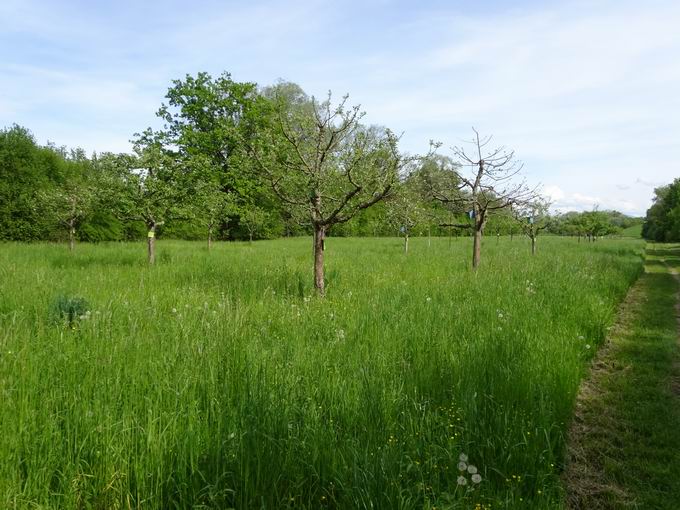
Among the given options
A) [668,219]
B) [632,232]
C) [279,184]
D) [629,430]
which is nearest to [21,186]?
[279,184]

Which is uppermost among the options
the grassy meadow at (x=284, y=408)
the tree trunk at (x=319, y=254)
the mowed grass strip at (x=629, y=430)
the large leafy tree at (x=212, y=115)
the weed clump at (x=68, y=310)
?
the large leafy tree at (x=212, y=115)

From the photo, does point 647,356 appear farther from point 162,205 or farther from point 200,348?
point 162,205

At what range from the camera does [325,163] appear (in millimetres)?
8172

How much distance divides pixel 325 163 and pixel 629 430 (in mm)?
6266

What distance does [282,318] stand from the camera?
5.92 m

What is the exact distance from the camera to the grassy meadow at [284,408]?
249 centimetres

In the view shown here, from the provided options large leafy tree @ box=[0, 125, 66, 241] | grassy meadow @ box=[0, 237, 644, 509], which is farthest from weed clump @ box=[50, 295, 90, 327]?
large leafy tree @ box=[0, 125, 66, 241]

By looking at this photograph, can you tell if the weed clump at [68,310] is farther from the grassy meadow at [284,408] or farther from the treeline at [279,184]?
the treeline at [279,184]

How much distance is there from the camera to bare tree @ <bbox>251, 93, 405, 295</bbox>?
748 cm

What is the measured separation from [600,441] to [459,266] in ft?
34.4

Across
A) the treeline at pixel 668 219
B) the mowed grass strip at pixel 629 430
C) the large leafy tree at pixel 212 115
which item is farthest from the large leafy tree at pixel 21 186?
the treeline at pixel 668 219

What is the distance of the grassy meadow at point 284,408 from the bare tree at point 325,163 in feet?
7.81

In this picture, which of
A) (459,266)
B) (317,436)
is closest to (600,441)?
(317,436)

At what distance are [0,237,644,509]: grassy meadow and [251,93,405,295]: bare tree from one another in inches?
93.8
